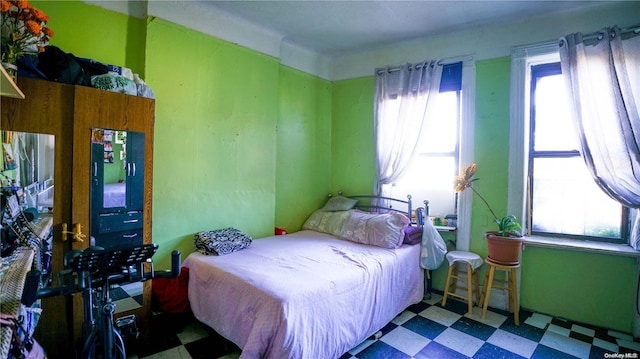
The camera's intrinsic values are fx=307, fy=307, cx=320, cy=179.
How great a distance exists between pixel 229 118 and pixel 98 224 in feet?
4.90

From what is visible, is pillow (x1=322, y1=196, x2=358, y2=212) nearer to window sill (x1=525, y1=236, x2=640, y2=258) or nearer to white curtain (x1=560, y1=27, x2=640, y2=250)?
window sill (x1=525, y1=236, x2=640, y2=258)

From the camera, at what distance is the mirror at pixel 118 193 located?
209 centimetres

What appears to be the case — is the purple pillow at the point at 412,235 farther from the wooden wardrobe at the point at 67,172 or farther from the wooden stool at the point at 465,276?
the wooden wardrobe at the point at 67,172

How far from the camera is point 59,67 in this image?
193cm

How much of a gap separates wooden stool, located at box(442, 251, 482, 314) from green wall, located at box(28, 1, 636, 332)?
0.18 m

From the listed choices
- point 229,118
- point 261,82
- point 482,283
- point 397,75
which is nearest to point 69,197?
point 229,118

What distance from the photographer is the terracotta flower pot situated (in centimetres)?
266

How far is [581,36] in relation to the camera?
8.69ft

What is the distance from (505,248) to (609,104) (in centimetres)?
147

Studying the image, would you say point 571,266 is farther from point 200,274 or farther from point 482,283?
point 200,274

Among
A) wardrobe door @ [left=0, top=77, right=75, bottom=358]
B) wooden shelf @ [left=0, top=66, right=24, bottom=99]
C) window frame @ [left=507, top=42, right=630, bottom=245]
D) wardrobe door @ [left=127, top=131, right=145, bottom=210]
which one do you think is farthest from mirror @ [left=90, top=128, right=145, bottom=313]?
window frame @ [left=507, top=42, right=630, bottom=245]

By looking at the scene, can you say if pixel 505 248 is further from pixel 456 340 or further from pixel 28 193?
pixel 28 193

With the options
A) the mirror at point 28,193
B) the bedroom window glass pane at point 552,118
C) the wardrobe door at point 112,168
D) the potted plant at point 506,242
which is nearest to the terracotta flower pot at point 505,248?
the potted plant at point 506,242

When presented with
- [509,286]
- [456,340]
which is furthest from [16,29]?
[509,286]
